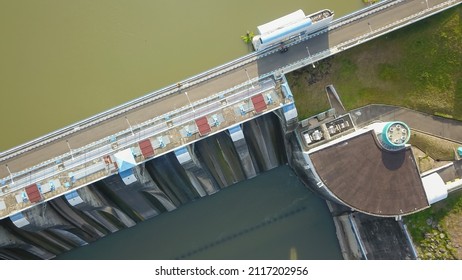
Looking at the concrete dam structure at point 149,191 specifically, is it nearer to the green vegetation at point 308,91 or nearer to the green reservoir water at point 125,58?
the green vegetation at point 308,91

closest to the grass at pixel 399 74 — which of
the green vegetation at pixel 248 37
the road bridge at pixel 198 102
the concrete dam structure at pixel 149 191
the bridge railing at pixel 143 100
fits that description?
the road bridge at pixel 198 102

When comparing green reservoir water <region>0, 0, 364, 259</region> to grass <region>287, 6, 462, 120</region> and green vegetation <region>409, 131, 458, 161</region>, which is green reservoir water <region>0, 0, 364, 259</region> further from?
green vegetation <region>409, 131, 458, 161</region>

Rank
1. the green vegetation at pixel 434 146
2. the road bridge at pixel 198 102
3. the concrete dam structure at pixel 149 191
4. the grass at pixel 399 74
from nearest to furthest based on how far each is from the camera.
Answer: the road bridge at pixel 198 102 < the concrete dam structure at pixel 149 191 < the grass at pixel 399 74 < the green vegetation at pixel 434 146

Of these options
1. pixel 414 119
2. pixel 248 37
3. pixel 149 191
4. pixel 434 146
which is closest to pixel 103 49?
pixel 248 37

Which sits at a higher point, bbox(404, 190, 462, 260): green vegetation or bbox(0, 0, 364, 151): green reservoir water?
bbox(0, 0, 364, 151): green reservoir water

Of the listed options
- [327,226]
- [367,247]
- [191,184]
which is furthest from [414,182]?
[191,184]

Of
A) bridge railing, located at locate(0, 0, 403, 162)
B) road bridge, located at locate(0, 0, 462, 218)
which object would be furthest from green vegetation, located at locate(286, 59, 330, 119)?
bridge railing, located at locate(0, 0, 403, 162)
